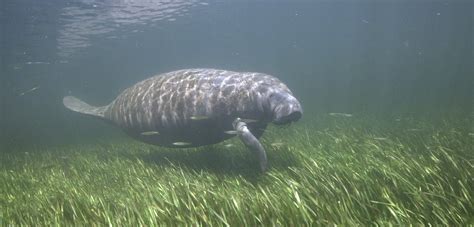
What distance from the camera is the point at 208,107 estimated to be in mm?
7469

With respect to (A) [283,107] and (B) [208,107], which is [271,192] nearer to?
(A) [283,107]

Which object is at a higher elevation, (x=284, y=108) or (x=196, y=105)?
(x=284, y=108)

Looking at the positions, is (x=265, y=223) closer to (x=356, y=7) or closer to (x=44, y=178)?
(x=44, y=178)

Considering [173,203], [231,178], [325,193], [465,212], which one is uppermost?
[465,212]

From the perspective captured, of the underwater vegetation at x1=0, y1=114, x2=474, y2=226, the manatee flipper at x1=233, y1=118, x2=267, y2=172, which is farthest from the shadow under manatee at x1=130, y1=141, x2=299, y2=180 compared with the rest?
the manatee flipper at x1=233, y1=118, x2=267, y2=172

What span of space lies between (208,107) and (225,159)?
1.25 metres

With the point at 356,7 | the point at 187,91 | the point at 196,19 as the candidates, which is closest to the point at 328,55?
the point at 356,7

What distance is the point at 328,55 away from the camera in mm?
194250

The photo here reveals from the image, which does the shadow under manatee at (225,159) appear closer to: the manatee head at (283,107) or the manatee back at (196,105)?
the manatee back at (196,105)

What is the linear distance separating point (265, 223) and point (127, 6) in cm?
2419

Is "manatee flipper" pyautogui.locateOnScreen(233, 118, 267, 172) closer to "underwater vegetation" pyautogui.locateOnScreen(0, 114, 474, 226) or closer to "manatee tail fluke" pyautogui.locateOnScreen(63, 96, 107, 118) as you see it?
"underwater vegetation" pyautogui.locateOnScreen(0, 114, 474, 226)

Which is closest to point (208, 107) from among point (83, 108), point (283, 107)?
point (283, 107)

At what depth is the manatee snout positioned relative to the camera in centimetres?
625

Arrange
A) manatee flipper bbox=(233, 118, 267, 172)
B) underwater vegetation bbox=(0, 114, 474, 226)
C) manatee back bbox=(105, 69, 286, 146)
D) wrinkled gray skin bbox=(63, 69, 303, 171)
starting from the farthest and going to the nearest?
manatee back bbox=(105, 69, 286, 146) → wrinkled gray skin bbox=(63, 69, 303, 171) → manatee flipper bbox=(233, 118, 267, 172) → underwater vegetation bbox=(0, 114, 474, 226)
